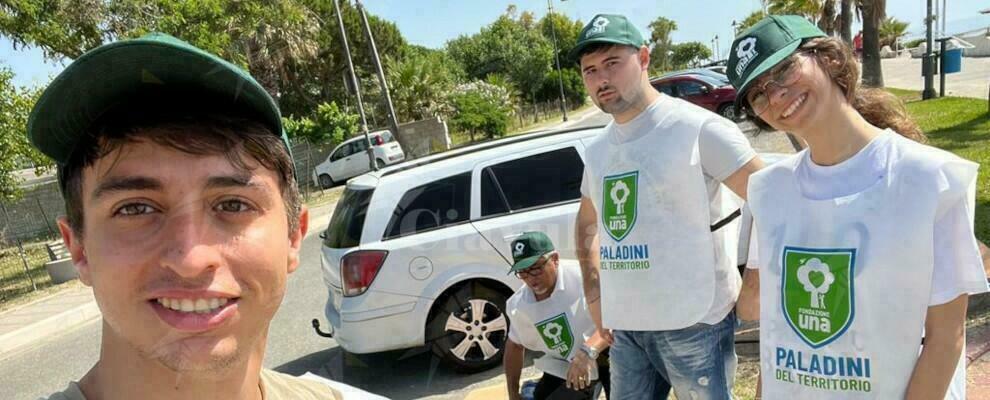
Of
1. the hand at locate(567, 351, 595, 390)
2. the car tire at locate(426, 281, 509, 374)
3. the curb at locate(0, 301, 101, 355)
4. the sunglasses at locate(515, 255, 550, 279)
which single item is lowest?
the curb at locate(0, 301, 101, 355)

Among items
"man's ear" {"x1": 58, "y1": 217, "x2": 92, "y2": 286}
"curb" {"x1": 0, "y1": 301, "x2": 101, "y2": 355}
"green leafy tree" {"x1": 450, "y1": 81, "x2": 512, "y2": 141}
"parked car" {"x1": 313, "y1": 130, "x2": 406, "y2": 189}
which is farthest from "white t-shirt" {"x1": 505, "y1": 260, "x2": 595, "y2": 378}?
"green leafy tree" {"x1": 450, "y1": 81, "x2": 512, "y2": 141}

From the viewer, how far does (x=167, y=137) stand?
103cm

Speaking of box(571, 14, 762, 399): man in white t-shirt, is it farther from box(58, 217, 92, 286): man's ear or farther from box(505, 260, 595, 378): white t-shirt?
box(58, 217, 92, 286): man's ear

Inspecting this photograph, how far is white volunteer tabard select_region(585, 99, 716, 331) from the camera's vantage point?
2.22 meters

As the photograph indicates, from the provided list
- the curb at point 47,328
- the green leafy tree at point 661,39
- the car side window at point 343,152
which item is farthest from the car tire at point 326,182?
the green leafy tree at point 661,39

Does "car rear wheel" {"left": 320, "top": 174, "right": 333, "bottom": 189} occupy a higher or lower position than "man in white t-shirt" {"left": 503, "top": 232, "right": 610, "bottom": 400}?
lower

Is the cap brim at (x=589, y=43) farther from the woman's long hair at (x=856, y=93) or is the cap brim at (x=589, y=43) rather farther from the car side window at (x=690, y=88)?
the car side window at (x=690, y=88)

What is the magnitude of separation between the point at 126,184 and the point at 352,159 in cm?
2138

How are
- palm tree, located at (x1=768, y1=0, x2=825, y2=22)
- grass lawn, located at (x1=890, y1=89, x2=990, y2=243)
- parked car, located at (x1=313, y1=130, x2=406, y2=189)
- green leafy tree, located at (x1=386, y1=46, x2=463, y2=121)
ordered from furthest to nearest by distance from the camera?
green leafy tree, located at (x1=386, y1=46, x2=463, y2=121), palm tree, located at (x1=768, y1=0, x2=825, y2=22), parked car, located at (x1=313, y1=130, x2=406, y2=189), grass lawn, located at (x1=890, y1=89, x2=990, y2=243)

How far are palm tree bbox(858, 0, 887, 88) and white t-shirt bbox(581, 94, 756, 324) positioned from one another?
17.4 metres

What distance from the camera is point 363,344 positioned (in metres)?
4.61

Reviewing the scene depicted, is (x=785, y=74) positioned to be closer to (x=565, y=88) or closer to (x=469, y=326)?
(x=469, y=326)

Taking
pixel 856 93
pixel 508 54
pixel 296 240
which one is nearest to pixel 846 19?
pixel 856 93

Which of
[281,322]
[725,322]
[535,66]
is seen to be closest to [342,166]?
[281,322]
